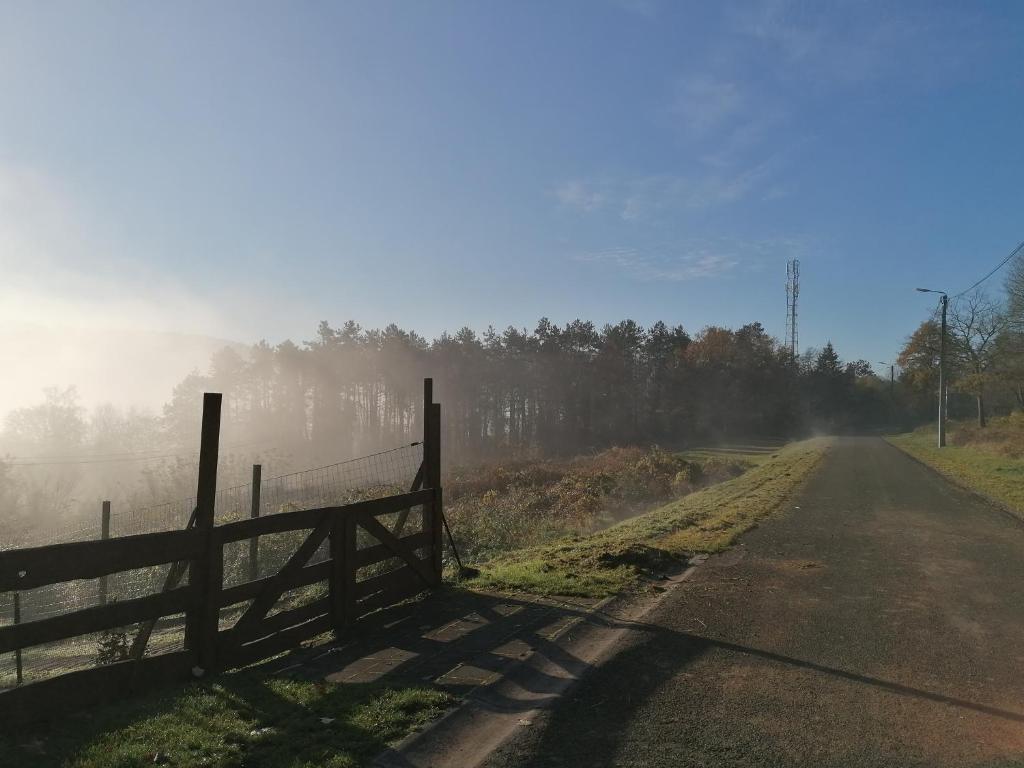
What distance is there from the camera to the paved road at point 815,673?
165 inches

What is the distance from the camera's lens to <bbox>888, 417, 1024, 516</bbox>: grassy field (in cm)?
1814

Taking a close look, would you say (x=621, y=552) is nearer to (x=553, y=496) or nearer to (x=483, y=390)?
(x=553, y=496)

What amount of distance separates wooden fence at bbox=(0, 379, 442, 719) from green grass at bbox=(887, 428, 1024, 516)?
14628mm

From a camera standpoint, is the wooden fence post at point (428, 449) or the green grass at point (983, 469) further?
the green grass at point (983, 469)

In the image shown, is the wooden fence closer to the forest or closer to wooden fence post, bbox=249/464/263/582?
wooden fence post, bbox=249/464/263/582

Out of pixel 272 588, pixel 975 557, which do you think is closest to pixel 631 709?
pixel 272 588

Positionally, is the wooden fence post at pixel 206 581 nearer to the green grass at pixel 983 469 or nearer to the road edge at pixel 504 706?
the road edge at pixel 504 706

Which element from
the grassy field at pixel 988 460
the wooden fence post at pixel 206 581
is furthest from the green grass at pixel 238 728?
the grassy field at pixel 988 460

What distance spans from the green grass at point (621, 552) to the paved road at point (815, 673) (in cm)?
79

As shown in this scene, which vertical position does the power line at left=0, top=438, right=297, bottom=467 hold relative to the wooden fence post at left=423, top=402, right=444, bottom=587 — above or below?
below

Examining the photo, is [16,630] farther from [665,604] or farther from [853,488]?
[853,488]

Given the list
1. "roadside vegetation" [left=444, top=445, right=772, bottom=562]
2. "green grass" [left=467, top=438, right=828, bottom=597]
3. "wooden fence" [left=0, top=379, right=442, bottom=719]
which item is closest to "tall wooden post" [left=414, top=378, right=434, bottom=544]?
"wooden fence" [left=0, top=379, right=442, bottom=719]

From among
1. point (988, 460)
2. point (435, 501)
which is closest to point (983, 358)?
point (988, 460)

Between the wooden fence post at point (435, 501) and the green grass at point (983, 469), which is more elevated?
the wooden fence post at point (435, 501)
